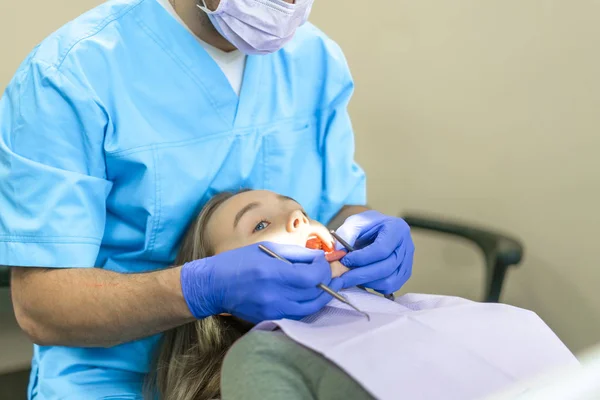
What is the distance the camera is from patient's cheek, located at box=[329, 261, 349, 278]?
115cm

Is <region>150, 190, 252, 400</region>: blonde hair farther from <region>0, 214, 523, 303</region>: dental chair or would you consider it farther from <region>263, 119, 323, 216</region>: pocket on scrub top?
<region>0, 214, 523, 303</region>: dental chair

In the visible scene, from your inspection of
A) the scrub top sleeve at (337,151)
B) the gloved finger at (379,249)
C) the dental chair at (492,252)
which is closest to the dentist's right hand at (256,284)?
the gloved finger at (379,249)

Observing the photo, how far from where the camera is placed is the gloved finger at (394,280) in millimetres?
1211

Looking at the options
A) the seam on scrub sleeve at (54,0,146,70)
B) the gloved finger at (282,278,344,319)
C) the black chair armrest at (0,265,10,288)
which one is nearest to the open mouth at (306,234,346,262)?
the gloved finger at (282,278,344,319)

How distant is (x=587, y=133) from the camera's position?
172 centimetres

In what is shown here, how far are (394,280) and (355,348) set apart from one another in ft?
1.20

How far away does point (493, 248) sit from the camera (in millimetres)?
1647

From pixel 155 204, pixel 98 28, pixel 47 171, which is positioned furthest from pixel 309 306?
pixel 98 28

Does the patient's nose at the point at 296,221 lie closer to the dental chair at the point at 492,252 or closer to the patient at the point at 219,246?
the patient at the point at 219,246

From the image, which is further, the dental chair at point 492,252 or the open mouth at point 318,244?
the dental chair at point 492,252

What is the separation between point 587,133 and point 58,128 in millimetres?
1277

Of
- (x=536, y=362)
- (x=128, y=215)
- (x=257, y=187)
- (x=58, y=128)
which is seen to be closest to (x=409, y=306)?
(x=536, y=362)

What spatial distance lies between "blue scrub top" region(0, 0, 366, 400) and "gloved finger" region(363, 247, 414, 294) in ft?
0.99

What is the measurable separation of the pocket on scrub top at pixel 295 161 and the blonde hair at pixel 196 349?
0.15 m
